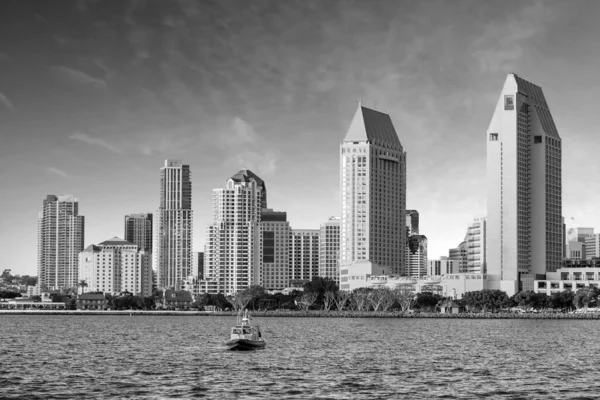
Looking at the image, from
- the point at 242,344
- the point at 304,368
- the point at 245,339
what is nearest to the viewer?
the point at 304,368

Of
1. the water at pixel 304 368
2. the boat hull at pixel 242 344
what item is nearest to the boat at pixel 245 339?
the boat hull at pixel 242 344

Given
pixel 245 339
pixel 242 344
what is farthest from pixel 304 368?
pixel 245 339

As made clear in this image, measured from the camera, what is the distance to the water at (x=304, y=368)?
8956 cm

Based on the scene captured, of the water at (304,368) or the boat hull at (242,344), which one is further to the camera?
the boat hull at (242,344)

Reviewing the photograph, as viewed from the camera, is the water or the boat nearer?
the water

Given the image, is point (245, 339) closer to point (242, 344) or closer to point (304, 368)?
point (242, 344)

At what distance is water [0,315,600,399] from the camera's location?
8956 cm

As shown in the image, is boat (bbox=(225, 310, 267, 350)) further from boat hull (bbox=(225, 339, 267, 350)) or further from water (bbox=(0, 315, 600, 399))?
water (bbox=(0, 315, 600, 399))

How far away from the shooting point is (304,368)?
111188 millimetres

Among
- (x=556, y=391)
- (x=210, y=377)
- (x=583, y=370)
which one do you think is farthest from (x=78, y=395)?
(x=583, y=370)

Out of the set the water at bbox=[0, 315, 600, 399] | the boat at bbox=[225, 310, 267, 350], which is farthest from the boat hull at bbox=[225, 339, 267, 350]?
the water at bbox=[0, 315, 600, 399]

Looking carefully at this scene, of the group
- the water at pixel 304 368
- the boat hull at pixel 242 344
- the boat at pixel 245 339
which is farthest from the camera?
the boat at pixel 245 339

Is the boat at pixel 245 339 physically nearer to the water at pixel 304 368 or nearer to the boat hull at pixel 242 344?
the boat hull at pixel 242 344

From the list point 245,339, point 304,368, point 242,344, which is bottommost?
point 304,368
